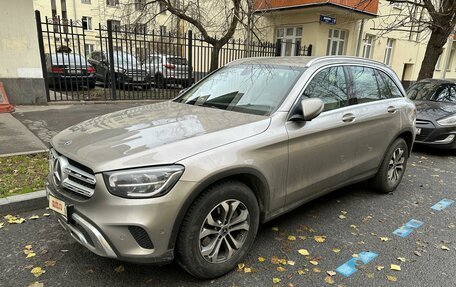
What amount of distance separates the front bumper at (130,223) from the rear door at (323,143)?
3.98 feet

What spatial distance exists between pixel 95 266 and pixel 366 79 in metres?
3.59

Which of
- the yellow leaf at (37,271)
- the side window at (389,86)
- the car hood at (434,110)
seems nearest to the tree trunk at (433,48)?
the car hood at (434,110)

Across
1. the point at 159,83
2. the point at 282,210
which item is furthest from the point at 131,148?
the point at 159,83

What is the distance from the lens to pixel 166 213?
227cm

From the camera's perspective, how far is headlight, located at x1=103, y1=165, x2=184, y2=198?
2242mm

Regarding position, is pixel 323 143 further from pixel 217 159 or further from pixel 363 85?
pixel 217 159

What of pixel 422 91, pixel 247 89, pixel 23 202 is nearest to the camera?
pixel 247 89

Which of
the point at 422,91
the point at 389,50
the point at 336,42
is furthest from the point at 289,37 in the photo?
the point at 422,91

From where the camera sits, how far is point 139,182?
225cm

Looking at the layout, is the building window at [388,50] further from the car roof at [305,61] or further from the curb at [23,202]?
the curb at [23,202]

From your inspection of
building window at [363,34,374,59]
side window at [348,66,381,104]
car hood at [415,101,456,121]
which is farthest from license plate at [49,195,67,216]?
building window at [363,34,374,59]

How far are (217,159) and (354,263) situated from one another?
162cm

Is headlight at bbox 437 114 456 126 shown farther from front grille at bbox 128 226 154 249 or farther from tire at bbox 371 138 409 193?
front grille at bbox 128 226 154 249

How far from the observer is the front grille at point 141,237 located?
2.25 m
